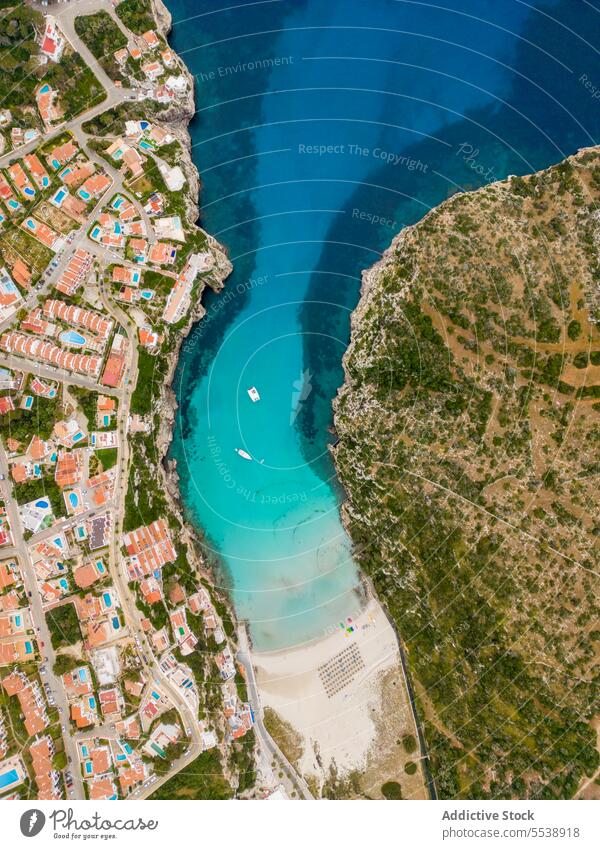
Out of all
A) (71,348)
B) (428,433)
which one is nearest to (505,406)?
(428,433)

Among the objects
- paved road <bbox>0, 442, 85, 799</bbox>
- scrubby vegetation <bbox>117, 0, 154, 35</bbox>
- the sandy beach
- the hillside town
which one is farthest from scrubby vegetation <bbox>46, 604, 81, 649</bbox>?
scrubby vegetation <bbox>117, 0, 154, 35</bbox>

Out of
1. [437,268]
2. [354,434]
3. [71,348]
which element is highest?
[437,268]

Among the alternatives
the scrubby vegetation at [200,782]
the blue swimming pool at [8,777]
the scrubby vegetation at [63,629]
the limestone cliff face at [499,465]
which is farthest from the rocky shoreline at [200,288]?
the blue swimming pool at [8,777]

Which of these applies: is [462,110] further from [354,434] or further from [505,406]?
[354,434]

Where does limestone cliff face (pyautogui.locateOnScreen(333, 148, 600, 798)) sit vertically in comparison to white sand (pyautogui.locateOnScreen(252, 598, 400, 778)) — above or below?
above

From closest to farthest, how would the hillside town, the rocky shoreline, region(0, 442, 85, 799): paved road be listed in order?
region(0, 442, 85, 799): paved road < the hillside town < the rocky shoreline

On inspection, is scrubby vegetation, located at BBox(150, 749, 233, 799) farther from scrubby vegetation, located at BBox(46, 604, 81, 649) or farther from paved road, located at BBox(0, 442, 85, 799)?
scrubby vegetation, located at BBox(46, 604, 81, 649)

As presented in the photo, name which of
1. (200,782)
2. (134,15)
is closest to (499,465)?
(200,782)

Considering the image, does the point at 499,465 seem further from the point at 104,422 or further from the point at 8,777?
the point at 8,777
